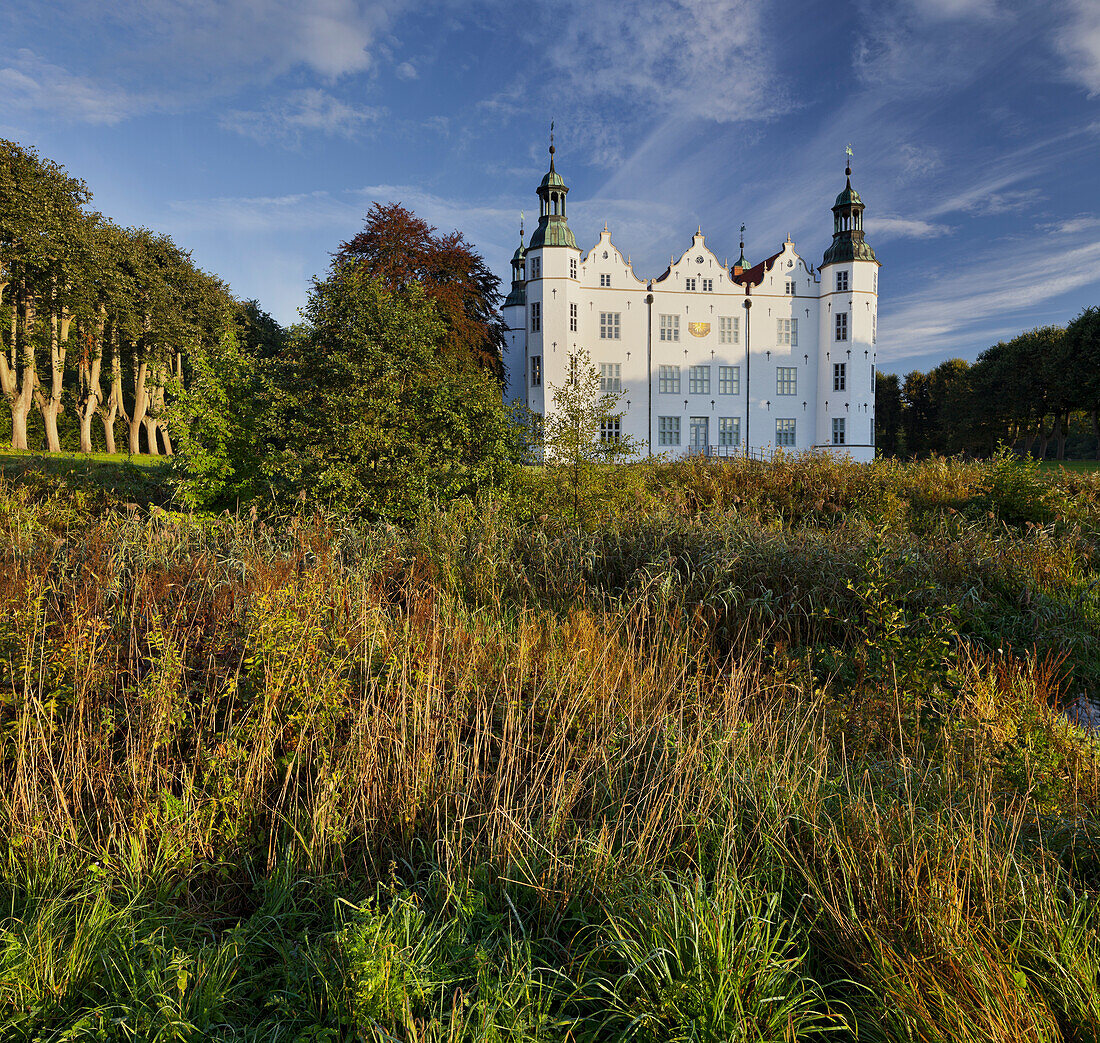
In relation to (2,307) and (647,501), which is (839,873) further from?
(2,307)

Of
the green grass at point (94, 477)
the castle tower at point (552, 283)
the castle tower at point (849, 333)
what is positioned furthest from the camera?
the castle tower at point (849, 333)

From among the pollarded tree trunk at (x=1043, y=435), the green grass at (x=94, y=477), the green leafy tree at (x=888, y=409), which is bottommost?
the green grass at (x=94, y=477)

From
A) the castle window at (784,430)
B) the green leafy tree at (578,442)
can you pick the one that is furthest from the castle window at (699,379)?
the green leafy tree at (578,442)

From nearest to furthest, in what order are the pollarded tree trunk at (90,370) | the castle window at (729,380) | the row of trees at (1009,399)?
the pollarded tree trunk at (90,370) → the row of trees at (1009,399) → the castle window at (729,380)

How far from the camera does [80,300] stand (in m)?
25.1

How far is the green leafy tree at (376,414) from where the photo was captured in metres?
8.45

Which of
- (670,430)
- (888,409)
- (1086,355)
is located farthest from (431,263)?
(888,409)

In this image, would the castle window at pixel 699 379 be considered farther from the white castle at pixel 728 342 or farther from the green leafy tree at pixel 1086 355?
the green leafy tree at pixel 1086 355

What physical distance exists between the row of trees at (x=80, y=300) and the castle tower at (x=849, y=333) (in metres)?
31.9

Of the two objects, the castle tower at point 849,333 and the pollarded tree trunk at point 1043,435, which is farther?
the pollarded tree trunk at point 1043,435

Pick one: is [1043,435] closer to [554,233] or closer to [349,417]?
[554,233]

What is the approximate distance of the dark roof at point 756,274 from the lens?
1506 inches

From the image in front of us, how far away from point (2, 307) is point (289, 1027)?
99.1 feet

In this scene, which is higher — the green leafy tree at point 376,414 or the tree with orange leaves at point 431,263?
the tree with orange leaves at point 431,263
